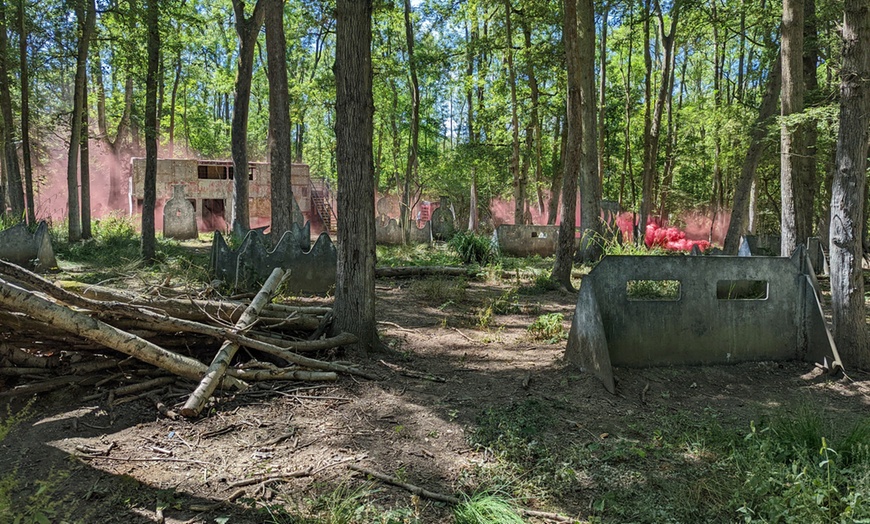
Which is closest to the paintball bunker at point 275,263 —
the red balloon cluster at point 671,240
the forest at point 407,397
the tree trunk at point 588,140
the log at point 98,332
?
the forest at point 407,397

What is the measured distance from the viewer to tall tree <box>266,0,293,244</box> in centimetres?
1194

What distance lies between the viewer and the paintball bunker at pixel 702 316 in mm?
5242

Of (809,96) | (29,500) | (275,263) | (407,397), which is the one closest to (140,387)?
(29,500)

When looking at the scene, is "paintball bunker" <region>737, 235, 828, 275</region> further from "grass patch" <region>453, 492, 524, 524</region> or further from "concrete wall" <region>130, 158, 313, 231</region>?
"concrete wall" <region>130, 158, 313, 231</region>

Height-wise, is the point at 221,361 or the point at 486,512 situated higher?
the point at 221,361

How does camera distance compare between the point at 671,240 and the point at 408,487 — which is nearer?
the point at 408,487

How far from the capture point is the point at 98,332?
160 inches

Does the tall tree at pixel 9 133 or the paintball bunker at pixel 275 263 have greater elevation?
the tall tree at pixel 9 133

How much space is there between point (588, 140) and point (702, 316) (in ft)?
27.3

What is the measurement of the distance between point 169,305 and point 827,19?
13.7 metres

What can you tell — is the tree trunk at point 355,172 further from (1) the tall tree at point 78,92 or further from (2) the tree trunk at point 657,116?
(1) the tall tree at point 78,92

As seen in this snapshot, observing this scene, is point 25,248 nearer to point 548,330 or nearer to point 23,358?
point 23,358

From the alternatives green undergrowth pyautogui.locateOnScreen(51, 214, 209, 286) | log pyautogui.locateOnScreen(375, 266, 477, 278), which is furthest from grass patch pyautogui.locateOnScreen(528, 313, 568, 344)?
log pyautogui.locateOnScreen(375, 266, 477, 278)

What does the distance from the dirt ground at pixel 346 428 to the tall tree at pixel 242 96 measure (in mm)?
10317
